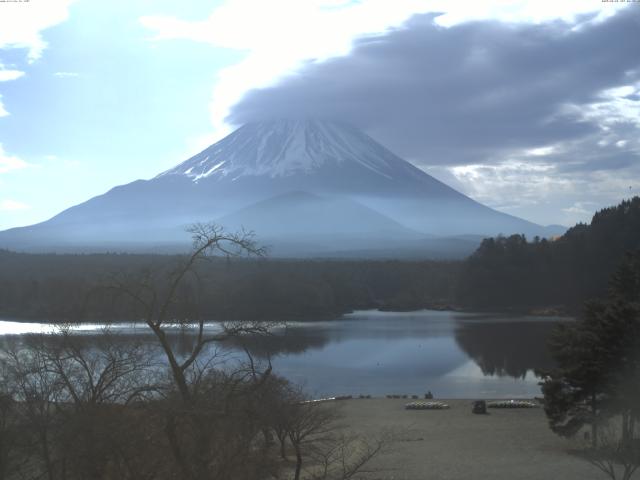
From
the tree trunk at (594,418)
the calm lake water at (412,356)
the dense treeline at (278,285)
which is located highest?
the dense treeline at (278,285)

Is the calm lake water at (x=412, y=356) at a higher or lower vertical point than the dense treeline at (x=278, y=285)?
lower

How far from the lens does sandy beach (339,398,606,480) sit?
35.6 feet

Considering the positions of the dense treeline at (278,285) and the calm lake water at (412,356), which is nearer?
the calm lake water at (412,356)

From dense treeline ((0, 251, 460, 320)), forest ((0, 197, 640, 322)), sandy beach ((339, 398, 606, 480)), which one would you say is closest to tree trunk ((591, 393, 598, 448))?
sandy beach ((339, 398, 606, 480))

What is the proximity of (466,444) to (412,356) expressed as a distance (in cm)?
1443

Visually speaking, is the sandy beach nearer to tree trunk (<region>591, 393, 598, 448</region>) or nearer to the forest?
tree trunk (<region>591, 393, 598, 448</region>)

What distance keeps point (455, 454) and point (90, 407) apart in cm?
800

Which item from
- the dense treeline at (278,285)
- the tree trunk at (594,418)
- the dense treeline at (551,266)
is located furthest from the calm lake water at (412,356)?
the dense treeline at (551,266)

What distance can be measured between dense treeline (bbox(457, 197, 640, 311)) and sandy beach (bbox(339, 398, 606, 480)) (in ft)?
101

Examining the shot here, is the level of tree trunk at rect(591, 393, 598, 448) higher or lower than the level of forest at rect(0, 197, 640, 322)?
lower

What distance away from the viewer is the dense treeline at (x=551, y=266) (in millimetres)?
46719

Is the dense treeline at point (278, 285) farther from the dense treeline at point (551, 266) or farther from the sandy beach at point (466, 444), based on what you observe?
the sandy beach at point (466, 444)

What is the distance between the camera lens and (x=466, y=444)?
13.2 metres

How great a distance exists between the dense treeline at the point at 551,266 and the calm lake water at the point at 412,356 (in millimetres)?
8354
